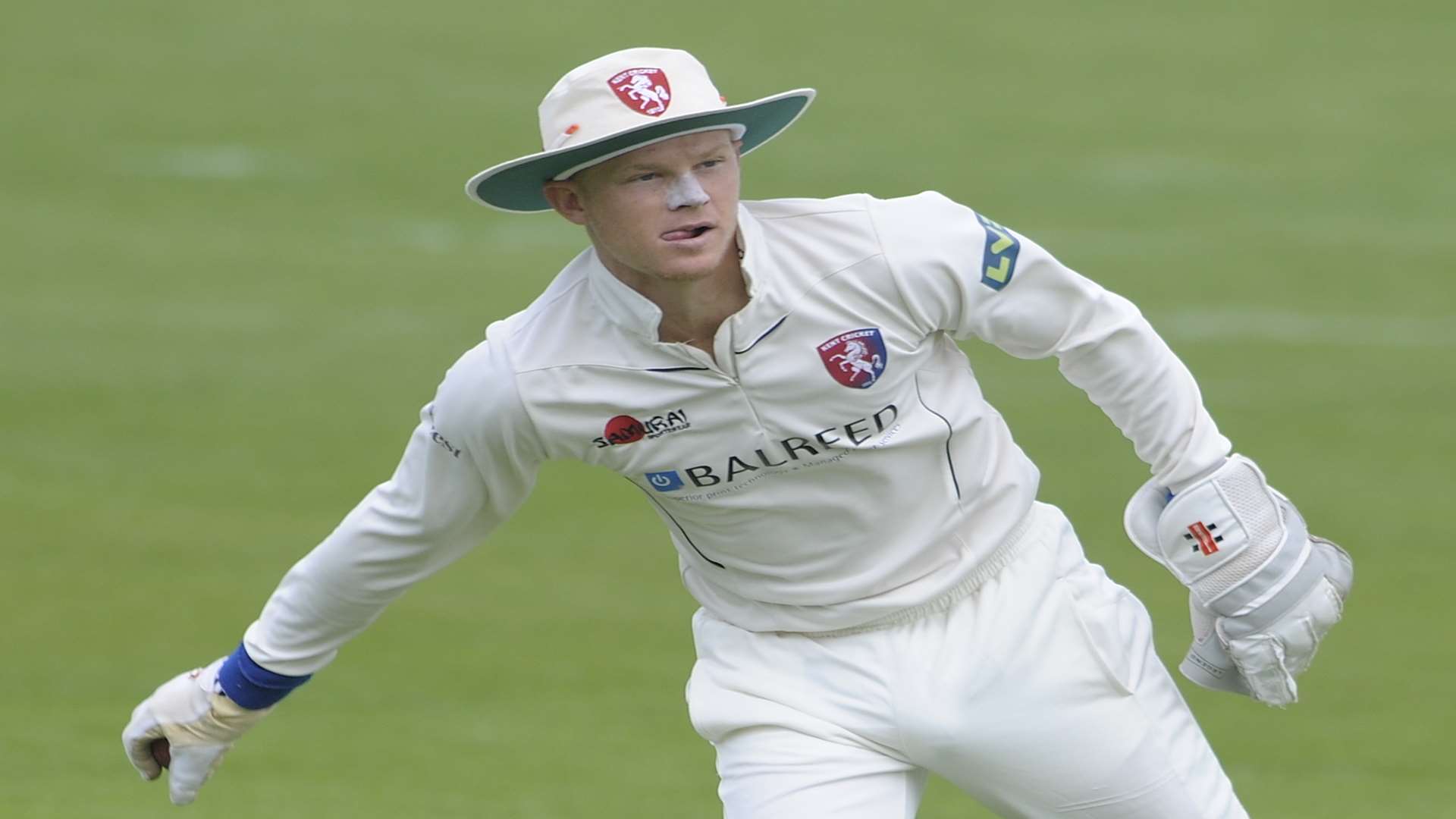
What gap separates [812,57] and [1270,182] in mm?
3184

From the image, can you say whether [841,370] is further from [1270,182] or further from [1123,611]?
[1270,182]

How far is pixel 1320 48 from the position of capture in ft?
48.2

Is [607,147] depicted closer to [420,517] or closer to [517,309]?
[420,517]

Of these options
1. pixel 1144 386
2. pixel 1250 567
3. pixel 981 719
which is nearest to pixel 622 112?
pixel 1144 386

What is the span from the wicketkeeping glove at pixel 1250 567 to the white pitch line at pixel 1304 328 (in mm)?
6353

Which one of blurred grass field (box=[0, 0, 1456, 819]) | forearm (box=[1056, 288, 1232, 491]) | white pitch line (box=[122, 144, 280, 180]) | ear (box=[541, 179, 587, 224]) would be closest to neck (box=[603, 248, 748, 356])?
ear (box=[541, 179, 587, 224])

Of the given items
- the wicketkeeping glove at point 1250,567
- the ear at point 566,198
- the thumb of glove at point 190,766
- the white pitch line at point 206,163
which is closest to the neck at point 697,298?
the ear at point 566,198

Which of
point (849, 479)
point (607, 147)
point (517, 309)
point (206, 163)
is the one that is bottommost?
point (517, 309)

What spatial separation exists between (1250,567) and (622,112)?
1.43 m

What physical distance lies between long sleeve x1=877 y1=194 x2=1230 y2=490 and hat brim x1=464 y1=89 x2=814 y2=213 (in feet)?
0.93

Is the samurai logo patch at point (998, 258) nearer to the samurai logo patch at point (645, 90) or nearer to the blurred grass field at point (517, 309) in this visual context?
the samurai logo patch at point (645, 90)

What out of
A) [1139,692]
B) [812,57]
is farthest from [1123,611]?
[812,57]

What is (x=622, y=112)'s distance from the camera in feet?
13.1

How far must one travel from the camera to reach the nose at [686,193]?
13.2ft
